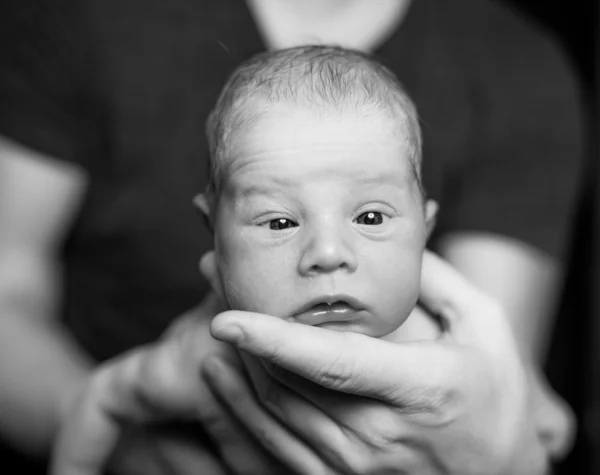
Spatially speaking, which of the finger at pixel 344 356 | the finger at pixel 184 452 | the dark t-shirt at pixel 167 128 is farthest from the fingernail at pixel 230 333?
the dark t-shirt at pixel 167 128

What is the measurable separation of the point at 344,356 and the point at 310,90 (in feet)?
0.77

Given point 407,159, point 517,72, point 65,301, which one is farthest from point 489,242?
point 65,301

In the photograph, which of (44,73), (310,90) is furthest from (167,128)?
(310,90)

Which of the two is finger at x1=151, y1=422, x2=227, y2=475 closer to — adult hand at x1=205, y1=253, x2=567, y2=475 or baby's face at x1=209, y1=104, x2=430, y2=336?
adult hand at x1=205, y1=253, x2=567, y2=475

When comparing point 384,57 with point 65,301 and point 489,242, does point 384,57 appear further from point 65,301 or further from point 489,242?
point 65,301

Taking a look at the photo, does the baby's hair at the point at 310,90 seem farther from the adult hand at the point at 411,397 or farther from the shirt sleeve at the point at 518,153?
the shirt sleeve at the point at 518,153

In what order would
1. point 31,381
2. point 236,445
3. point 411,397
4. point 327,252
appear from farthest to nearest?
point 31,381, point 236,445, point 411,397, point 327,252

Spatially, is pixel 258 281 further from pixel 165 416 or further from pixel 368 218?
pixel 165 416

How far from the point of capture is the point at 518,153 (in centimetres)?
120

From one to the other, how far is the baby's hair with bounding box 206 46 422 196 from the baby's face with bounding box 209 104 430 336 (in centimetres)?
1

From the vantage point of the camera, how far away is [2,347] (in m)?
1.08

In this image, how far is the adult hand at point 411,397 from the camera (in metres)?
0.65

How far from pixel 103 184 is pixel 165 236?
0.14m

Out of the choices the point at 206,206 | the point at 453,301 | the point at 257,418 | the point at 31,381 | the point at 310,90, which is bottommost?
the point at 31,381
